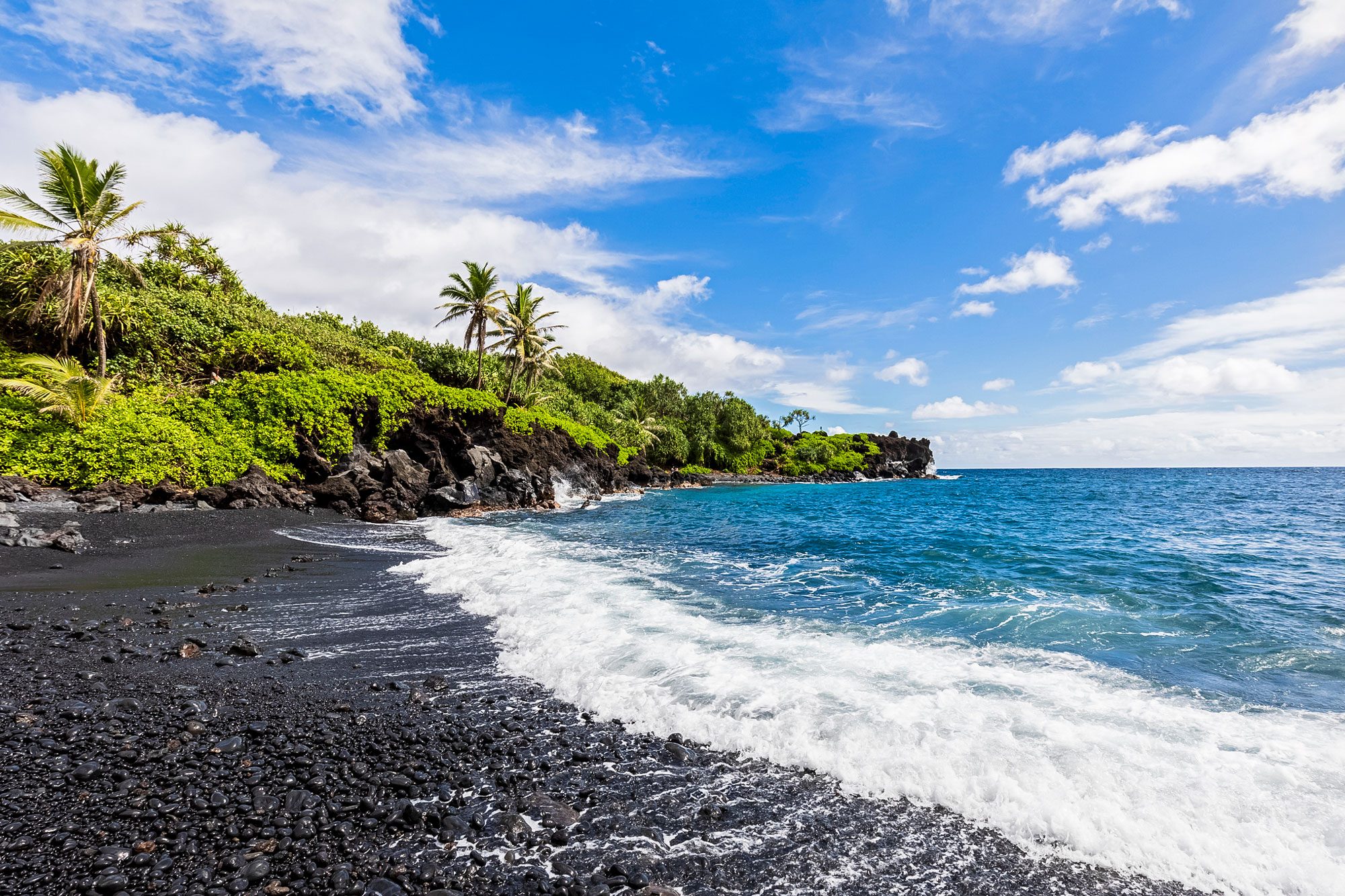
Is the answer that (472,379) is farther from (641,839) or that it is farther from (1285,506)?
(1285,506)

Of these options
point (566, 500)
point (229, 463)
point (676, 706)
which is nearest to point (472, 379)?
point (566, 500)

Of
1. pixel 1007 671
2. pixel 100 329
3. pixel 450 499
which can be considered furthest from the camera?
pixel 450 499

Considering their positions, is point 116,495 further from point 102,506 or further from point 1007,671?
point 1007,671

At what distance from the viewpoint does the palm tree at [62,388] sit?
19438 mm

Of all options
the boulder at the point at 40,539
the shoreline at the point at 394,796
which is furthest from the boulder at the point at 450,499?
the shoreline at the point at 394,796

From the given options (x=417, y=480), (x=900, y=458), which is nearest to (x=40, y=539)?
(x=417, y=480)

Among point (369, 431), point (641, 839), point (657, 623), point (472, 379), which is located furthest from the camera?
point (472, 379)

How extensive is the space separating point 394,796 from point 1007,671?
913 cm

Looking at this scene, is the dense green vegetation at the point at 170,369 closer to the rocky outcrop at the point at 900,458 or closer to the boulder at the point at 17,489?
the boulder at the point at 17,489

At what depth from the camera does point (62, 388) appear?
64.5ft

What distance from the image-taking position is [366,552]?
56.9ft

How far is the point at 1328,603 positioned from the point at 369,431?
128 feet

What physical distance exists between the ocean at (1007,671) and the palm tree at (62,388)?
1382 cm

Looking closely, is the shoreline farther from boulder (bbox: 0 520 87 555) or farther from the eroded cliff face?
the eroded cliff face
